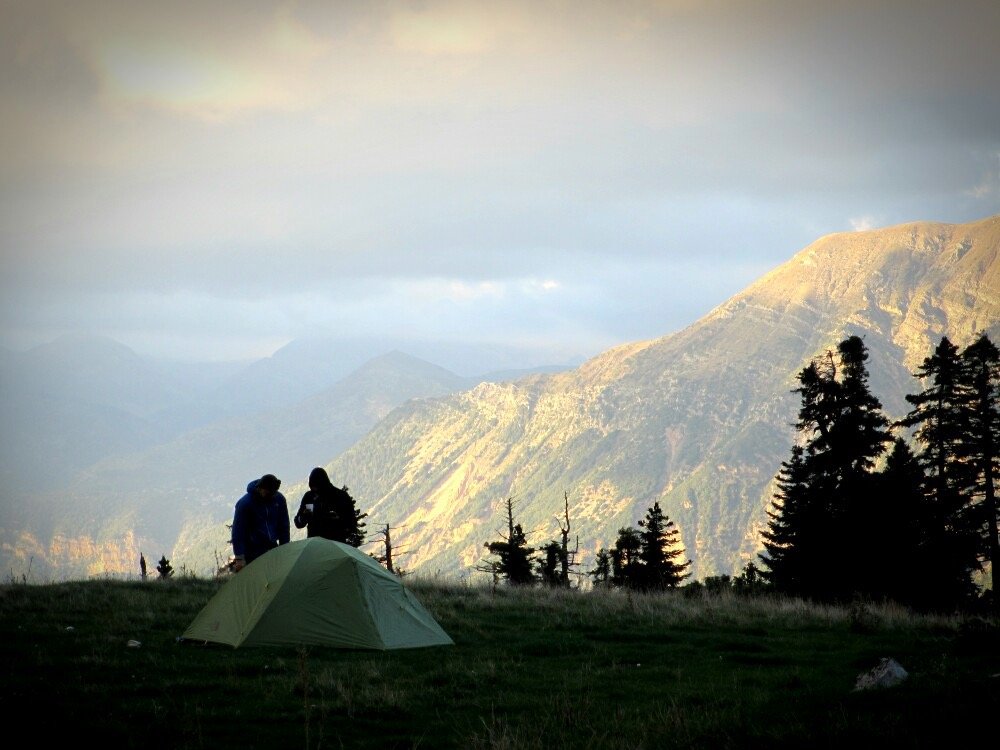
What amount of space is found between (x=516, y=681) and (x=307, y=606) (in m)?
4.48

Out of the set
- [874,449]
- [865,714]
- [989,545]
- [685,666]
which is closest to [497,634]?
[685,666]

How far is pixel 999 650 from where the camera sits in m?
14.6

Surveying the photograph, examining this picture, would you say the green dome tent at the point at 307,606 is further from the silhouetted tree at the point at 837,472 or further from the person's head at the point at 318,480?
the silhouetted tree at the point at 837,472

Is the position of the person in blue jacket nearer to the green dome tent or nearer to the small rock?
the green dome tent

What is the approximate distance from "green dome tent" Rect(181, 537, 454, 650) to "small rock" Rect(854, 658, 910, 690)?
7992 millimetres

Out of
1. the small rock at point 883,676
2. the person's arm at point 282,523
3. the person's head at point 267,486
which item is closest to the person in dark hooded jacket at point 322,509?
the person's arm at point 282,523

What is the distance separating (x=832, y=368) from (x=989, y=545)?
36.6 ft

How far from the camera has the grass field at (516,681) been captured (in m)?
8.79

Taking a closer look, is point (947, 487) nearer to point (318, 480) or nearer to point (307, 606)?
point (318, 480)

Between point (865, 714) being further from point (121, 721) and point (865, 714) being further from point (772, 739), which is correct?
point (121, 721)

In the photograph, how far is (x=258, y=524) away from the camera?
17.5m

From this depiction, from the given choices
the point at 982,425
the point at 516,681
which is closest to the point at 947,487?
the point at 982,425

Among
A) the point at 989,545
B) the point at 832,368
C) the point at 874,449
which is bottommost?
the point at 989,545

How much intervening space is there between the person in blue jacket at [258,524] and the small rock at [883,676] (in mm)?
10814
